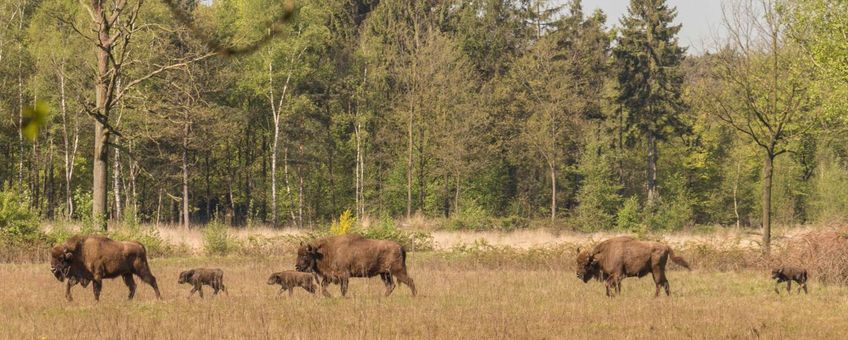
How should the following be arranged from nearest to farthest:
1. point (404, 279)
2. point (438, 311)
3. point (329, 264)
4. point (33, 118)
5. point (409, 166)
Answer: point (33, 118) → point (438, 311) → point (404, 279) → point (329, 264) → point (409, 166)

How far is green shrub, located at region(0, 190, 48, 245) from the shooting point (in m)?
28.3

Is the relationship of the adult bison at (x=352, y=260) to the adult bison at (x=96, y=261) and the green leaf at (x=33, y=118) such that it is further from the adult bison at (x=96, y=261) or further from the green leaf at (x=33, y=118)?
the green leaf at (x=33, y=118)

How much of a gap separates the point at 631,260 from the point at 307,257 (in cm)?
691

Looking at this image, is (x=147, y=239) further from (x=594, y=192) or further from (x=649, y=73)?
(x=649, y=73)

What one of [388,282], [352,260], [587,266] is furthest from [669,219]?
[352,260]

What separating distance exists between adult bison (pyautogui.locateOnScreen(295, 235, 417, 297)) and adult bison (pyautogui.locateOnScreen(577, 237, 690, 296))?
4.46 metres

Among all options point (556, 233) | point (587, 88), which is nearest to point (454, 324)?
point (556, 233)

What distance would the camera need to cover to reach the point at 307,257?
18750 millimetres

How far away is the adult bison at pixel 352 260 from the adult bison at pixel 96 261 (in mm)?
3272

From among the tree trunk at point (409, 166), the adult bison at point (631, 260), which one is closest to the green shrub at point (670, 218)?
the tree trunk at point (409, 166)

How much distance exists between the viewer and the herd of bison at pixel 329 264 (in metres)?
17.2

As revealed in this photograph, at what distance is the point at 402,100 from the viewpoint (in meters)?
66.8

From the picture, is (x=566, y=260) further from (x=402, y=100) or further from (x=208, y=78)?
(x=402, y=100)

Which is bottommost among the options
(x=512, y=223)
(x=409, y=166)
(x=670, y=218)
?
(x=512, y=223)
